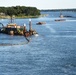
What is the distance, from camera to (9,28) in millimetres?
108375

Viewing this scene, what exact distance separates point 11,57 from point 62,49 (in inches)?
492

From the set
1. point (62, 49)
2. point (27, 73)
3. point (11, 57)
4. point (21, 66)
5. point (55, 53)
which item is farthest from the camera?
point (62, 49)

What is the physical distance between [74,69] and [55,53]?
15.0 metres

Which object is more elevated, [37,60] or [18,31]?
[37,60]

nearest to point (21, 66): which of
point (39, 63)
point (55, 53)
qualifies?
point (39, 63)

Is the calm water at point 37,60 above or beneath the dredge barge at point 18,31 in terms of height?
above

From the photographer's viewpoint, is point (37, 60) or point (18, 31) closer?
point (37, 60)

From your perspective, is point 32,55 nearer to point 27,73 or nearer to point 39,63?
point 39,63

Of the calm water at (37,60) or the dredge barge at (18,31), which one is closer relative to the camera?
the calm water at (37,60)

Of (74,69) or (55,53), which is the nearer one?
(74,69)

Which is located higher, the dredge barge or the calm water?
the calm water

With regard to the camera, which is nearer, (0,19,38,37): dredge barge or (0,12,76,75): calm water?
(0,12,76,75): calm water

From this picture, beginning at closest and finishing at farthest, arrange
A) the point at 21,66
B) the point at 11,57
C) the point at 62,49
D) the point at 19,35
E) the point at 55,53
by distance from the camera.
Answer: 1. the point at 21,66
2. the point at 11,57
3. the point at 55,53
4. the point at 62,49
5. the point at 19,35

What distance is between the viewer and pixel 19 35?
335 feet
